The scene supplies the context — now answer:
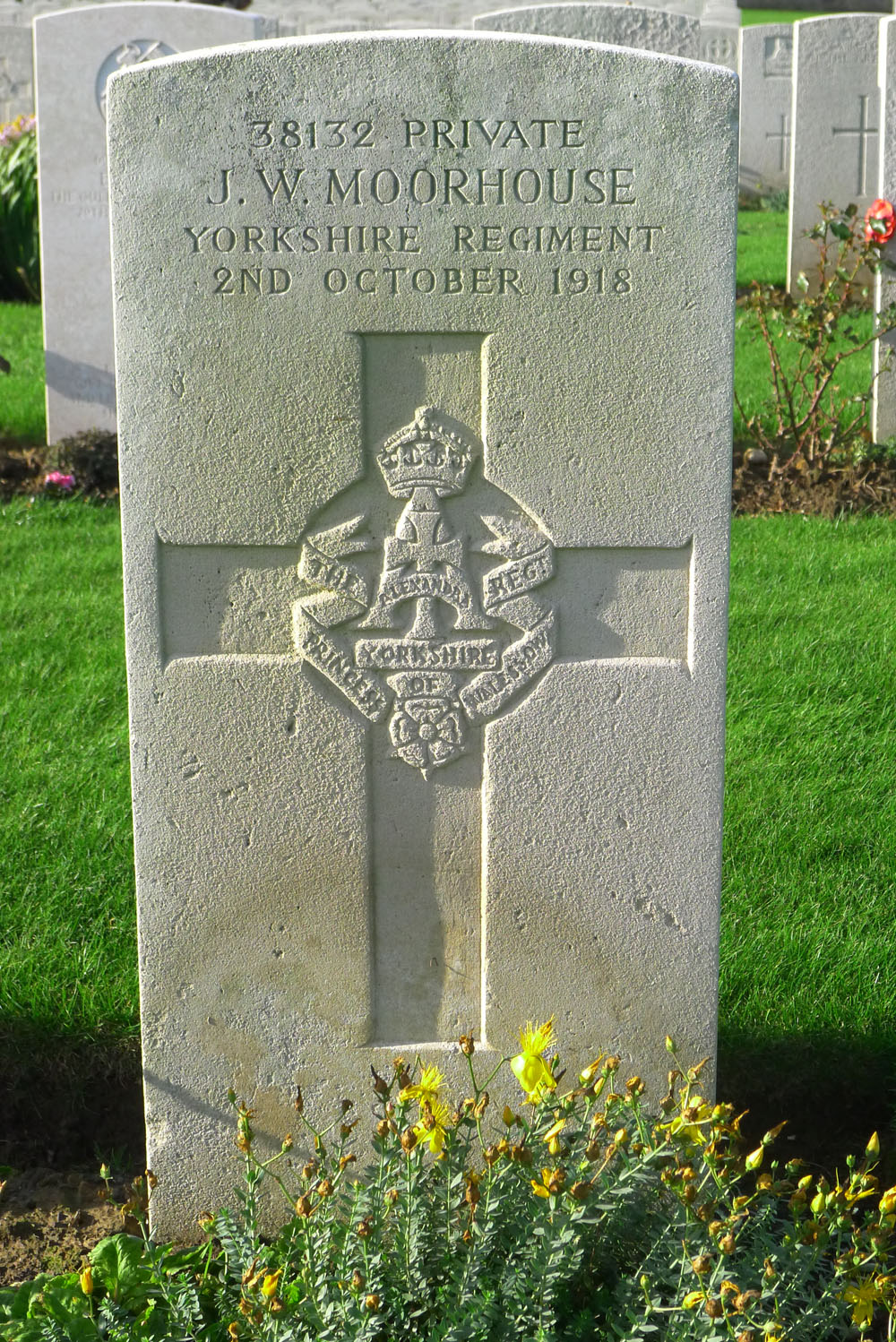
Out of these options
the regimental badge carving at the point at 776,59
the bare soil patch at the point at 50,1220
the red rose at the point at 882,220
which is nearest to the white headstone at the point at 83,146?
the red rose at the point at 882,220

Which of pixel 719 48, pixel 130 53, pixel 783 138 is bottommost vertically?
pixel 130 53

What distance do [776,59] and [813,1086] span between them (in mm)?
13636

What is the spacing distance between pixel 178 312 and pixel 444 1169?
48.8 inches

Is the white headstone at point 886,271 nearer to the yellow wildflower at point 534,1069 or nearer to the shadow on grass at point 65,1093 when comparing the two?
the shadow on grass at point 65,1093

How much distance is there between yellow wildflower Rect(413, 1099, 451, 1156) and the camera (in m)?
1.91

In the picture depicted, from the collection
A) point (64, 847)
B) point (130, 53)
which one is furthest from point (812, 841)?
point (130, 53)

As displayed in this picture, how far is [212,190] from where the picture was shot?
205 cm

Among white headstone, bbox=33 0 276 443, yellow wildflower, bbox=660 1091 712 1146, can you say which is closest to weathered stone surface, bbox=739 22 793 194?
white headstone, bbox=33 0 276 443

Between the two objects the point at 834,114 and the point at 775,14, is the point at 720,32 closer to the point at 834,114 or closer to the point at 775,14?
the point at 834,114

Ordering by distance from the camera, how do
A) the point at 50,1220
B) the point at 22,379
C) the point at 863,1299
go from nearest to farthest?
the point at 863,1299 → the point at 50,1220 → the point at 22,379

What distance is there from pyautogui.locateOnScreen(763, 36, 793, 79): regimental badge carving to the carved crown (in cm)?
1357

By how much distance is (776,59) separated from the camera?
14.3 meters

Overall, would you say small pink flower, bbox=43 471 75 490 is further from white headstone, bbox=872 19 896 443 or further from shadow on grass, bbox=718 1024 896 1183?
shadow on grass, bbox=718 1024 896 1183

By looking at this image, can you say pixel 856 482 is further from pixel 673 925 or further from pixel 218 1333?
pixel 218 1333
